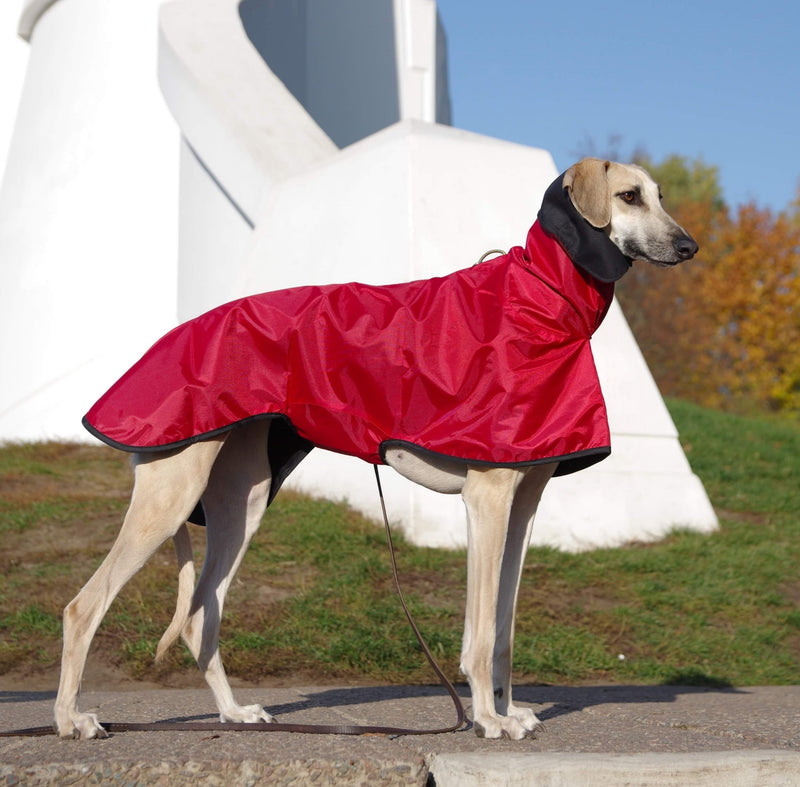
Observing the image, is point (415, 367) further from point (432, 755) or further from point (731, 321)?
point (731, 321)

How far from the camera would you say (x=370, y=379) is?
161 inches

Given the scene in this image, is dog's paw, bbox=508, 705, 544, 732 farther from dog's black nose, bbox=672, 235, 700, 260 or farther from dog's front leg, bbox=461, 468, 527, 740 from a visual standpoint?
dog's black nose, bbox=672, 235, 700, 260

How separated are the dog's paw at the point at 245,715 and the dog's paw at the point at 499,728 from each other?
964 mm

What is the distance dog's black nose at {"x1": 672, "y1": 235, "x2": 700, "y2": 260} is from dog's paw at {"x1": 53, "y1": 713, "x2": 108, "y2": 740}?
9.40ft

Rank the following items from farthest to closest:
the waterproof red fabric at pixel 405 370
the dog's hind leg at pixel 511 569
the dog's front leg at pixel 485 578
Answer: the dog's hind leg at pixel 511 569
the waterproof red fabric at pixel 405 370
the dog's front leg at pixel 485 578

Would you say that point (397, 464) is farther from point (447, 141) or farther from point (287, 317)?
point (447, 141)

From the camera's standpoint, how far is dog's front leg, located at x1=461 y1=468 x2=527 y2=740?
3.78 meters

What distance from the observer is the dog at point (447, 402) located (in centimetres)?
386

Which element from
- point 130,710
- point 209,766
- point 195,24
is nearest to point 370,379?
point 209,766

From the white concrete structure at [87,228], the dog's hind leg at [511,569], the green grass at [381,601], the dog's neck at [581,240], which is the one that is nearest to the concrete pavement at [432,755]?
the dog's hind leg at [511,569]

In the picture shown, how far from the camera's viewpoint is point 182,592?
4.29 m

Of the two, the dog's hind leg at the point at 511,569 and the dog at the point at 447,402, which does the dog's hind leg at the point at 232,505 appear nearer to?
the dog at the point at 447,402

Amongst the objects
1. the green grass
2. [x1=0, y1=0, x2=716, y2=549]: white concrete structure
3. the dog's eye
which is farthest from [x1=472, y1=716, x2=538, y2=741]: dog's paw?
[x1=0, y1=0, x2=716, y2=549]: white concrete structure

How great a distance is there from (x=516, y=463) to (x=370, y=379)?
0.71 m
